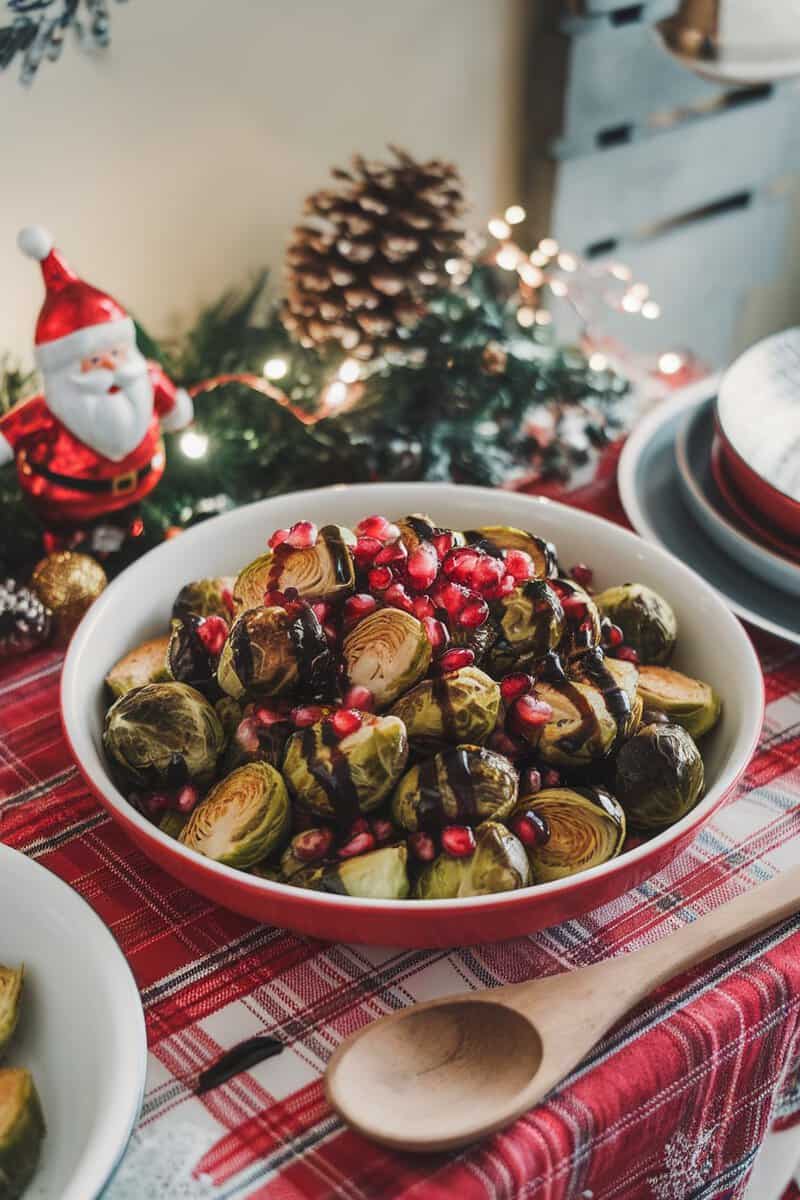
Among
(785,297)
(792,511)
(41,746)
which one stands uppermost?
(792,511)

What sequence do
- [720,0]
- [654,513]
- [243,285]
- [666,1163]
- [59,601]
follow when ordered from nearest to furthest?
1. [666,1163]
2. [59,601]
3. [654,513]
4. [720,0]
5. [243,285]

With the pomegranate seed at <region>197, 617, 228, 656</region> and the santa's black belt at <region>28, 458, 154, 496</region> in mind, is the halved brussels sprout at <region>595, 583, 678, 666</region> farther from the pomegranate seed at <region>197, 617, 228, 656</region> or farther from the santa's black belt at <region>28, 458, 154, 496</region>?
the santa's black belt at <region>28, 458, 154, 496</region>

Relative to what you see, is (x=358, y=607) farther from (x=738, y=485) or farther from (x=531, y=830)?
(x=738, y=485)

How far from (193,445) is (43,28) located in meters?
0.44

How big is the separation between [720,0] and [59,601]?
3.27ft

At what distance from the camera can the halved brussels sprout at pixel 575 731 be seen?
2.52 feet

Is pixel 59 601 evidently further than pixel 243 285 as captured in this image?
No

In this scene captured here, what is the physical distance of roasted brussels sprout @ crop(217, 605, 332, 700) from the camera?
2.50 feet

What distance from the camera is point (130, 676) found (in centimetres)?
87

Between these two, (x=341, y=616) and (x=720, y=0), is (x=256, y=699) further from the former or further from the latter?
(x=720, y=0)

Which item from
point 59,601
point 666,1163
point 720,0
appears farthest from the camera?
point 720,0

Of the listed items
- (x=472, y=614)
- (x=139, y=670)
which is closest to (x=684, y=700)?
(x=472, y=614)

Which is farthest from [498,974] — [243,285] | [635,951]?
[243,285]

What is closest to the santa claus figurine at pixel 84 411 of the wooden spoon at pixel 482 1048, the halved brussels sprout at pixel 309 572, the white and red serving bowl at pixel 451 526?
the white and red serving bowl at pixel 451 526
